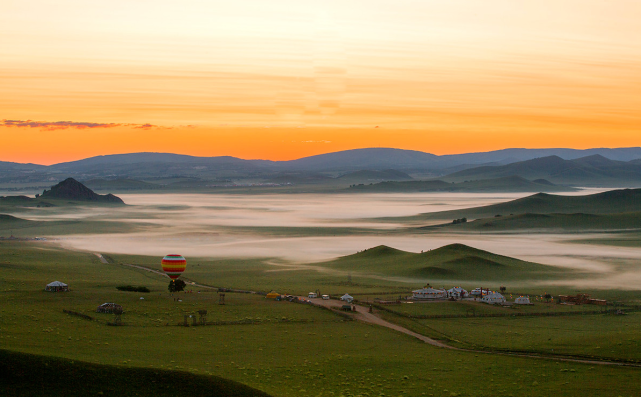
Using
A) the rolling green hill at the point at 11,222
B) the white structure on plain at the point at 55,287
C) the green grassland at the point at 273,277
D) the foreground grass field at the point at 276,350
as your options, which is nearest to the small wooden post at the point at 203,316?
the foreground grass field at the point at 276,350

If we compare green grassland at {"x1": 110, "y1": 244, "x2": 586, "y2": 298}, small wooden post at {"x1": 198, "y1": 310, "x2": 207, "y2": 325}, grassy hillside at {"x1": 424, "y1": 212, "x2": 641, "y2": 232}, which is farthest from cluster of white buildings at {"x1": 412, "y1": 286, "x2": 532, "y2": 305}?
grassy hillside at {"x1": 424, "y1": 212, "x2": 641, "y2": 232}

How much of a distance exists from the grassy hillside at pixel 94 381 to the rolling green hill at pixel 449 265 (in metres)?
61.5

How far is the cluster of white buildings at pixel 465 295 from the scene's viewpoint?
66562mm

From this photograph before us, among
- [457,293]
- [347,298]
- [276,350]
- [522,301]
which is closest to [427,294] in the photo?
[457,293]

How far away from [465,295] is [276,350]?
31453mm

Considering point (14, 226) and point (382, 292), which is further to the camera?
point (14, 226)

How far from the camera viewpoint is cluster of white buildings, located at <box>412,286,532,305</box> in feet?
218

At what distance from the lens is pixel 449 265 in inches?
3703

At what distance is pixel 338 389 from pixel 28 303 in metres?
32.5

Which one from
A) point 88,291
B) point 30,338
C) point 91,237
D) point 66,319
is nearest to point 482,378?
point 30,338

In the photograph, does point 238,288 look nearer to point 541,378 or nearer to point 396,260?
point 396,260

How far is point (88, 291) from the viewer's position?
64188mm

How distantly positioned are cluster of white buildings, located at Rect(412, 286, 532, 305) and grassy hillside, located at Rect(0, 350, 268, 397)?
39.6 meters

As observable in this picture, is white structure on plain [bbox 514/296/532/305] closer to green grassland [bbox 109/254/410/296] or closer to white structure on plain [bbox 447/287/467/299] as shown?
white structure on plain [bbox 447/287/467/299]
